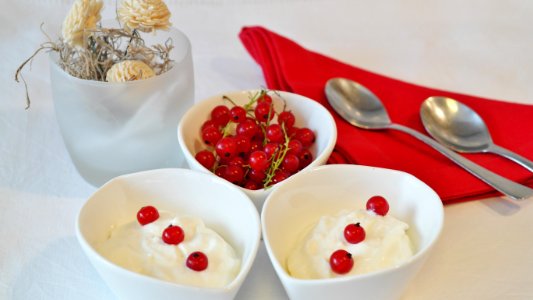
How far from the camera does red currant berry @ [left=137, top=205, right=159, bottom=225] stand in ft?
2.56

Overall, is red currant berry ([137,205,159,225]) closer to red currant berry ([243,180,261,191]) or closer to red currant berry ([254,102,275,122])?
red currant berry ([243,180,261,191])

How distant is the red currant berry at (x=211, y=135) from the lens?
939mm

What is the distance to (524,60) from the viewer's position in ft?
4.36

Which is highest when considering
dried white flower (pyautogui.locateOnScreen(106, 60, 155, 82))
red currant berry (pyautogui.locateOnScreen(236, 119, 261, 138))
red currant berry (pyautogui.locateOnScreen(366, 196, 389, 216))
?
dried white flower (pyautogui.locateOnScreen(106, 60, 155, 82))

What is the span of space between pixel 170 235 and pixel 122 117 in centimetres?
23

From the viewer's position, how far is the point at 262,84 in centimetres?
124

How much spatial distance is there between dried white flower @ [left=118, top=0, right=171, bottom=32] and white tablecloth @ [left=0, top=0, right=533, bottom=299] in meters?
0.29

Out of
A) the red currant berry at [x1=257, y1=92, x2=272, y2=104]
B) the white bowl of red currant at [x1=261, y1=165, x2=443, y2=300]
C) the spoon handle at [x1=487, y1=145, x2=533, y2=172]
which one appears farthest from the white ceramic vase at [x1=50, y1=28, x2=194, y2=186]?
the spoon handle at [x1=487, y1=145, x2=533, y2=172]

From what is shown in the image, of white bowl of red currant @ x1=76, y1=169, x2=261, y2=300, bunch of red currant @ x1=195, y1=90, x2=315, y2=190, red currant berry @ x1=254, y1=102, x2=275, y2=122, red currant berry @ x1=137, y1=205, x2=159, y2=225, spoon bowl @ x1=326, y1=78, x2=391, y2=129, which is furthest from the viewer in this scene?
spoon bowl @ x1=326, y1=78, x2=391, y2=129

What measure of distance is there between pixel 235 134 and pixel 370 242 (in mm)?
315

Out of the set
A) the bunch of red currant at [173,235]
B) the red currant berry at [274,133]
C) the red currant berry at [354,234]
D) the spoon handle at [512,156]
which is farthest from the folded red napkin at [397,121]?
the bunch of red currant at [173,235]

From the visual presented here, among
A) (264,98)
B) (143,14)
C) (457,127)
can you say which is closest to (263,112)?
(264,98)

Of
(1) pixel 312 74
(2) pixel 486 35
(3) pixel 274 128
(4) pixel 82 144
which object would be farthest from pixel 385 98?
(4) pixel 82 144

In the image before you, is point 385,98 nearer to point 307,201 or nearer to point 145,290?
point 307,201
